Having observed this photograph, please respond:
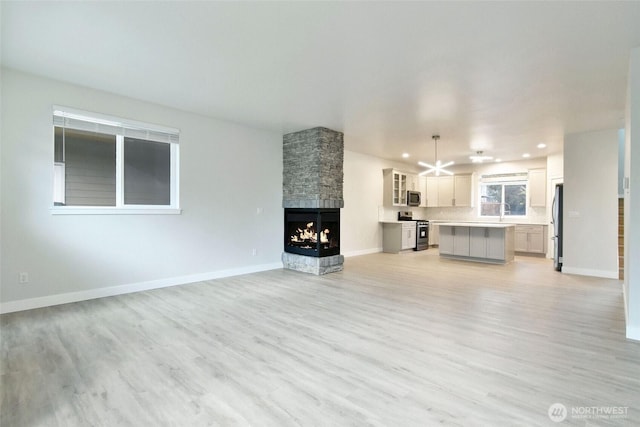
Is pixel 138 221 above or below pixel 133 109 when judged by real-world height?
below

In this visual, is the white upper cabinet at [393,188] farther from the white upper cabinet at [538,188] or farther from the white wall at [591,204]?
the white wall at [591,204]

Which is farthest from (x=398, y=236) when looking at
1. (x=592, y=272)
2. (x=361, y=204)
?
(x=592, y=272)

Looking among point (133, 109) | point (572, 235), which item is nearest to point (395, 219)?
point (572, 235)

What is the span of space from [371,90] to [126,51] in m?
2.76

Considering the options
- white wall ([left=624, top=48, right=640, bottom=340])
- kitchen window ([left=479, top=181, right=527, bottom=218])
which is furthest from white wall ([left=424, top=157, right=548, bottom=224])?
white wall ([left=624, top=48, right=640, bottom=340])

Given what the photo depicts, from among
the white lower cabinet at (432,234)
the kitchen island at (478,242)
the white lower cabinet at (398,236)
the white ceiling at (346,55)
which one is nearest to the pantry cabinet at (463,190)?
the white lower cabinet at (432,234)

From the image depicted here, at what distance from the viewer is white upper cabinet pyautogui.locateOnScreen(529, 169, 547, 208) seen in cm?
843

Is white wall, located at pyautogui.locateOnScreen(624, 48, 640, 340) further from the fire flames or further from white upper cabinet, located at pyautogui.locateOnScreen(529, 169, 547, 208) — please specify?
white upper cabinet, located at pyautogui.locateOnScreen(529, 169, 547, 208)

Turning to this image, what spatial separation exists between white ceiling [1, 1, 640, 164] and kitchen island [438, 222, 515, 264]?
9.01 ft

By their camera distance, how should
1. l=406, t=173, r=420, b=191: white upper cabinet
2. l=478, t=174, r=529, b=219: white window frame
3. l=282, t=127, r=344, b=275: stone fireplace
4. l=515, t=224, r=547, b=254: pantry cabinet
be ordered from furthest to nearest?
l=406, t=173, r=420, b=191: white upper cabinet
l=478, t=174, r=529, b=219: white window frame
l=515, t=224, r=547, b=254: pantry cabinet
l=282, t=127, r=344, b=275: stone fireplace

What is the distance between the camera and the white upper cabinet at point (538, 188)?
843cm

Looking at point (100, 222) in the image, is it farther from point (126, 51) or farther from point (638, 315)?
point (638, 315)

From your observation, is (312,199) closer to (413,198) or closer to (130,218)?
(130,218)

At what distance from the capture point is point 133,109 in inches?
177
